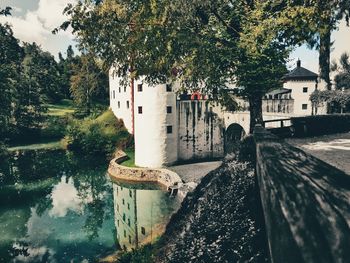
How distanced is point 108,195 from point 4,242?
392 inches

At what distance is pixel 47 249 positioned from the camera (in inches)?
656

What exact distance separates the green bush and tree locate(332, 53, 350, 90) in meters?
38.9

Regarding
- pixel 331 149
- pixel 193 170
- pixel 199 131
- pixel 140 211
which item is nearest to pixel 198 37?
pixel 331 149

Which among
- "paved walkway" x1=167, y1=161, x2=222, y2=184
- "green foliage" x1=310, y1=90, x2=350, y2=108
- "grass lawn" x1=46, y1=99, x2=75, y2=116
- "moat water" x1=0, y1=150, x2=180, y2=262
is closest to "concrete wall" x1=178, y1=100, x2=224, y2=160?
"paved walkway" x1=167, y1=161, x2=222, y2=184

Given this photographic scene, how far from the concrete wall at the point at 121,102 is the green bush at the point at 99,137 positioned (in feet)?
3.31

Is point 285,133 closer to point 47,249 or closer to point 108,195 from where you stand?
point 47,249

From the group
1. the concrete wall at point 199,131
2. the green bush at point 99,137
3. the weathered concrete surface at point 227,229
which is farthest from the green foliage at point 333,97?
the green bush at point 99,137

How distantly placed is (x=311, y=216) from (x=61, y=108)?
7325cm

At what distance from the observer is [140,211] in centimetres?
2245

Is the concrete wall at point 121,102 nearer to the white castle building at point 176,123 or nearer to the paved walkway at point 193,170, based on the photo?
the white castle building at point 176,123

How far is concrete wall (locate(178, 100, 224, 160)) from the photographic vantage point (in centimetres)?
3075

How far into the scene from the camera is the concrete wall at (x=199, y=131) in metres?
30.8

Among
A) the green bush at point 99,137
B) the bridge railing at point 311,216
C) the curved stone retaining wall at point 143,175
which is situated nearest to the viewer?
the bridge railing at point 311,216

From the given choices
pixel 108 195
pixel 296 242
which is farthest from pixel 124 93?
pixel 296 242
